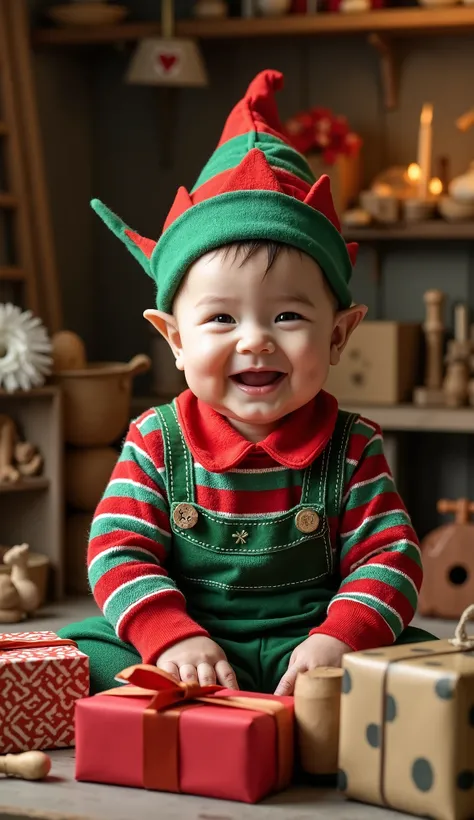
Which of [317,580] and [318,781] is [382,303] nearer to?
[317,580]

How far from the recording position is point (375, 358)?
2.92 meters

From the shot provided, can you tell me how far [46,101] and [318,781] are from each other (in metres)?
2.37

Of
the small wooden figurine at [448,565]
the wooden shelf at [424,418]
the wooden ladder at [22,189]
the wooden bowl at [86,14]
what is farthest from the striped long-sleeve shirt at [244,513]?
the wooden bowl at [86,14]

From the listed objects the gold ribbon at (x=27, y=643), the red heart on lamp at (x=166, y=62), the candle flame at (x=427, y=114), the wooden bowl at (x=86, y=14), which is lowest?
the gold ribbon at (x=27, y=643)

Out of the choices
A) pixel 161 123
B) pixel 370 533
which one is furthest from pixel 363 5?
pixel 370 533

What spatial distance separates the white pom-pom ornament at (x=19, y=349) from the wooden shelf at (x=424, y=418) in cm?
76

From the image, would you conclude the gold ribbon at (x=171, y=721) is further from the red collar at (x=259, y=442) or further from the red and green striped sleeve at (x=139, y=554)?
the red collar at (x=259, y=442)

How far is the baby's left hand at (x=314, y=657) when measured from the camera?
1.22m

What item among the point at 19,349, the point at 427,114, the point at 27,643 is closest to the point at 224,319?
the point at 27,643

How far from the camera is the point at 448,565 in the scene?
2645 mm

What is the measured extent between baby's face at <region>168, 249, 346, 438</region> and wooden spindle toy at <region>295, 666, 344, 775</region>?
0.32 m

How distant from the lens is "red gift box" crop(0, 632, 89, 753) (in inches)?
47.7

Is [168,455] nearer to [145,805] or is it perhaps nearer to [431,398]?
[145,805]

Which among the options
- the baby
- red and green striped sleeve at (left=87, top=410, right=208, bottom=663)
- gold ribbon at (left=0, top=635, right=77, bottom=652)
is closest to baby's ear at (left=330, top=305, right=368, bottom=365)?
the baby
